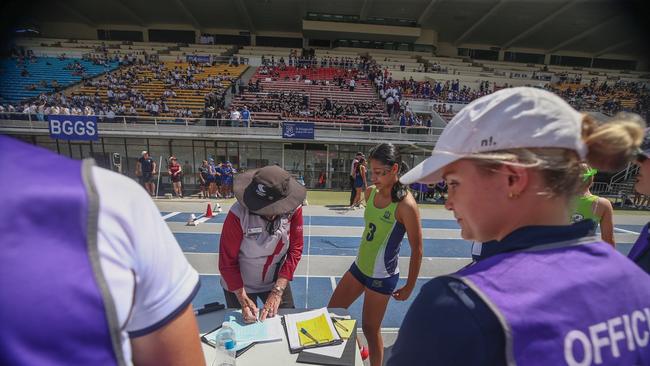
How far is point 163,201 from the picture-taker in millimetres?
12664

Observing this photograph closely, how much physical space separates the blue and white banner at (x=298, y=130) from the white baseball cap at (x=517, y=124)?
15722 millimetres

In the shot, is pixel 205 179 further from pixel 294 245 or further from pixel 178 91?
pixel 178 91

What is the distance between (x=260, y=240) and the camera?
2.84 metres

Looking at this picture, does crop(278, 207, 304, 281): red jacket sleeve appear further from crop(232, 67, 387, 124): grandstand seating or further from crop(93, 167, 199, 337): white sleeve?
crop(232, 67, 387, 124): grandstand seating

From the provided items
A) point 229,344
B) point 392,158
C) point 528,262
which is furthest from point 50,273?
point 392,158

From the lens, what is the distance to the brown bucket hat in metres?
2.70

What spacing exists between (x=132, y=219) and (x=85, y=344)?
0.24 meters

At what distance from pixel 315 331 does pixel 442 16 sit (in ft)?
148

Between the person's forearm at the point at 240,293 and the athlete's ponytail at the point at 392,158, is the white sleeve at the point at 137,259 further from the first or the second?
the athlete's ponytail at the point at 392,158

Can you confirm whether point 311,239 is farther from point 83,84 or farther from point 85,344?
point 83,84

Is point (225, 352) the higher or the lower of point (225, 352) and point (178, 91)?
the lower

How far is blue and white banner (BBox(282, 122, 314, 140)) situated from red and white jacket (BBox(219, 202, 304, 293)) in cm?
1376

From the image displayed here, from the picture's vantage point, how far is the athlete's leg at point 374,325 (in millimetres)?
3246

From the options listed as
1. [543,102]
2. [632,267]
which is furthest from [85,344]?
[632,267]
